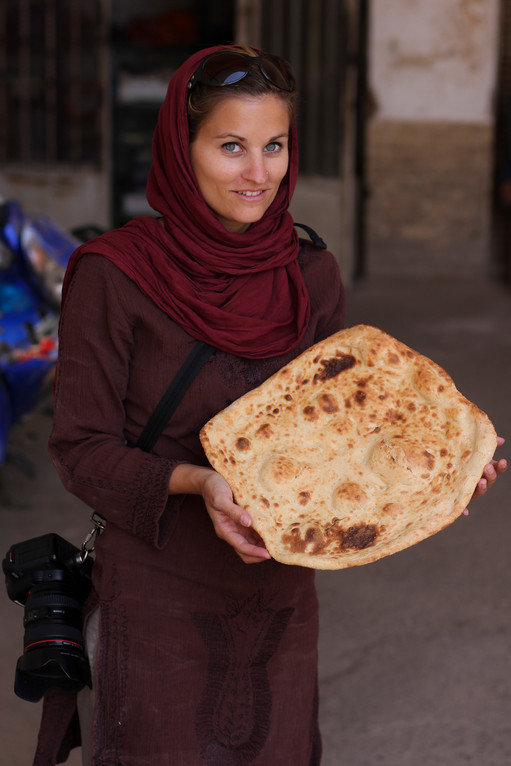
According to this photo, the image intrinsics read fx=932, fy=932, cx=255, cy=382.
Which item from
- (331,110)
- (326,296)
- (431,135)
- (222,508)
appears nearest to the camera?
(222,508)

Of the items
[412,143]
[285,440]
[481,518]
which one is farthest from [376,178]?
[285,440]

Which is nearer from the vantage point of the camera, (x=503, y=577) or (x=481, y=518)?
(x=503, y=577)

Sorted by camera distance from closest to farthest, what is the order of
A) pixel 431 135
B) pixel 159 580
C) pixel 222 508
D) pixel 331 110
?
1. pixel 222 508
2. pixel 159 580
3. pixel 331 110
4. pixel 431 135

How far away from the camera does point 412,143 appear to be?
845cm

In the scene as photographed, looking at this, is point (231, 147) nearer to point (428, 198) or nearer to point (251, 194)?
point (251, 194)

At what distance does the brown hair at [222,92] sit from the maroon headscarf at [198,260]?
2 cm

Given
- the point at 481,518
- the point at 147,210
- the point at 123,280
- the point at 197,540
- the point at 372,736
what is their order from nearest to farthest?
the point at 123,280
the point at 197,540
the point at 372,736
the point at 481,518
the point at 147,210

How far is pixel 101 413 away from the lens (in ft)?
5.10

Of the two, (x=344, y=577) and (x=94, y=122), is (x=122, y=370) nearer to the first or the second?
(x=344, y=577)

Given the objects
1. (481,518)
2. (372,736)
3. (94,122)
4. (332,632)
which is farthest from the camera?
(94,122)

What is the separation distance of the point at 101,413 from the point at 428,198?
7.44m

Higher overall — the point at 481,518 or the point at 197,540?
the point at 197,540

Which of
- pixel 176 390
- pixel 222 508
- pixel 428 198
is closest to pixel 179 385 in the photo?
pixel 176 390

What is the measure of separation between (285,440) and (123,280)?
0.40 metres
